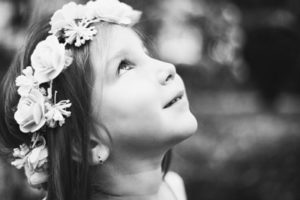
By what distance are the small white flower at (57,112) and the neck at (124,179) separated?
0.25 meters

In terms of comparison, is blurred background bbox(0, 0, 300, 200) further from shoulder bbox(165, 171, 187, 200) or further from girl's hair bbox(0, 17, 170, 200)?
girl's hair bbox(0, 17, 170, 200)

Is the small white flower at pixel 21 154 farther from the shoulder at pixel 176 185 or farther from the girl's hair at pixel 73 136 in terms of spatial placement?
the shoulder at pixel 176 185

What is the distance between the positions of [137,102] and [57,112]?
0.91ft

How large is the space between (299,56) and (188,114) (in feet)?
16.0

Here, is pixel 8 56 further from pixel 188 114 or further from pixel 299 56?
pixel 299 56

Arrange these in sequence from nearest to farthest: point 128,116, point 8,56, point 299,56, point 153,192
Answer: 1. point 128,116
2. point 153,192
3. point 8,56
4. point 299,56

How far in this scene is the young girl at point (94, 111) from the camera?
4.70 feet

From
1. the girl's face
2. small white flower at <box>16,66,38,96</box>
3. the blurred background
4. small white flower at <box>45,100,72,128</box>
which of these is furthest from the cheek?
the blurred background

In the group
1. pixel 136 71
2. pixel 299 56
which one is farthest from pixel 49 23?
pixel 299 56

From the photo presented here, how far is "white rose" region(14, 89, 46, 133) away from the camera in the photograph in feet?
4.67

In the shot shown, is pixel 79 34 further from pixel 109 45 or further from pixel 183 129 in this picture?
pixel 183 129

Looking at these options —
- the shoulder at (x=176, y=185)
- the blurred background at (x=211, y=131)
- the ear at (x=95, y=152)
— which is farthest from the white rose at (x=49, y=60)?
the blurred background at (x=211, y=131)

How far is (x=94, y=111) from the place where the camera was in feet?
4.80

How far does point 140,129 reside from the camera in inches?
56.4
